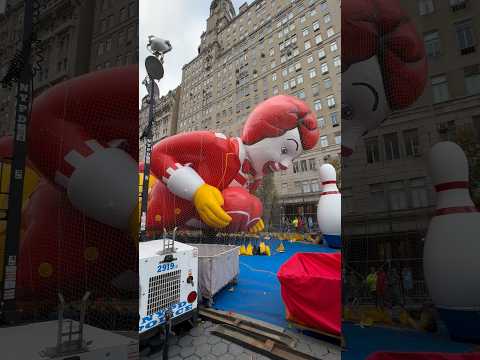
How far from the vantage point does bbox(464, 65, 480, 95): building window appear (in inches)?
42.1

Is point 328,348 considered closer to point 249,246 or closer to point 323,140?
point 249,246

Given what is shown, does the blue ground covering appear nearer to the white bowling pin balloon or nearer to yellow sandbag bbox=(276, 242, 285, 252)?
yellow sandbag bbox=(276, 242, 285, 252)

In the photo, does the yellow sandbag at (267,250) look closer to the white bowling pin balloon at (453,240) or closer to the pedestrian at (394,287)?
the pedestrian at (394,287)

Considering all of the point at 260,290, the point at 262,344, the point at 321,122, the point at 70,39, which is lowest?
the point at 262,344

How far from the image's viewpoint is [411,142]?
3.85 feet

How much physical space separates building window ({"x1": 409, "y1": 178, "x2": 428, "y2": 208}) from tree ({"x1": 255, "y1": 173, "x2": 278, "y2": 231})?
Answer: 1.54 metres

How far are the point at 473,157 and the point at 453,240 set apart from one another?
370 millimetres

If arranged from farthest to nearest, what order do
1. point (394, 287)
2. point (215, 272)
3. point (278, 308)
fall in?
1. point (215, 272)
2. point (278, 308)
3. point (394, 287)

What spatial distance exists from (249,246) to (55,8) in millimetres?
2713

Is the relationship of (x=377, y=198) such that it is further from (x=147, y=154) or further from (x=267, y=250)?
(x=147, y=154)

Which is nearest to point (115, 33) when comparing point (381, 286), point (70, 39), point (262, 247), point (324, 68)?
point (70, 39)

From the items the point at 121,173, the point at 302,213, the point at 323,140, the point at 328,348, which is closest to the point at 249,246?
the point at 302,213

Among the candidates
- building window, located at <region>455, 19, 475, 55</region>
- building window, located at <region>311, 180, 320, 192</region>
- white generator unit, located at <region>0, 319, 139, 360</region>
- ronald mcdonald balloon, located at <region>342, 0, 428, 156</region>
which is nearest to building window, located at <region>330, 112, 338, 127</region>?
building window, located at <region>311, 180, 320, 192</region>

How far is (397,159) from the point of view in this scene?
1.18m
